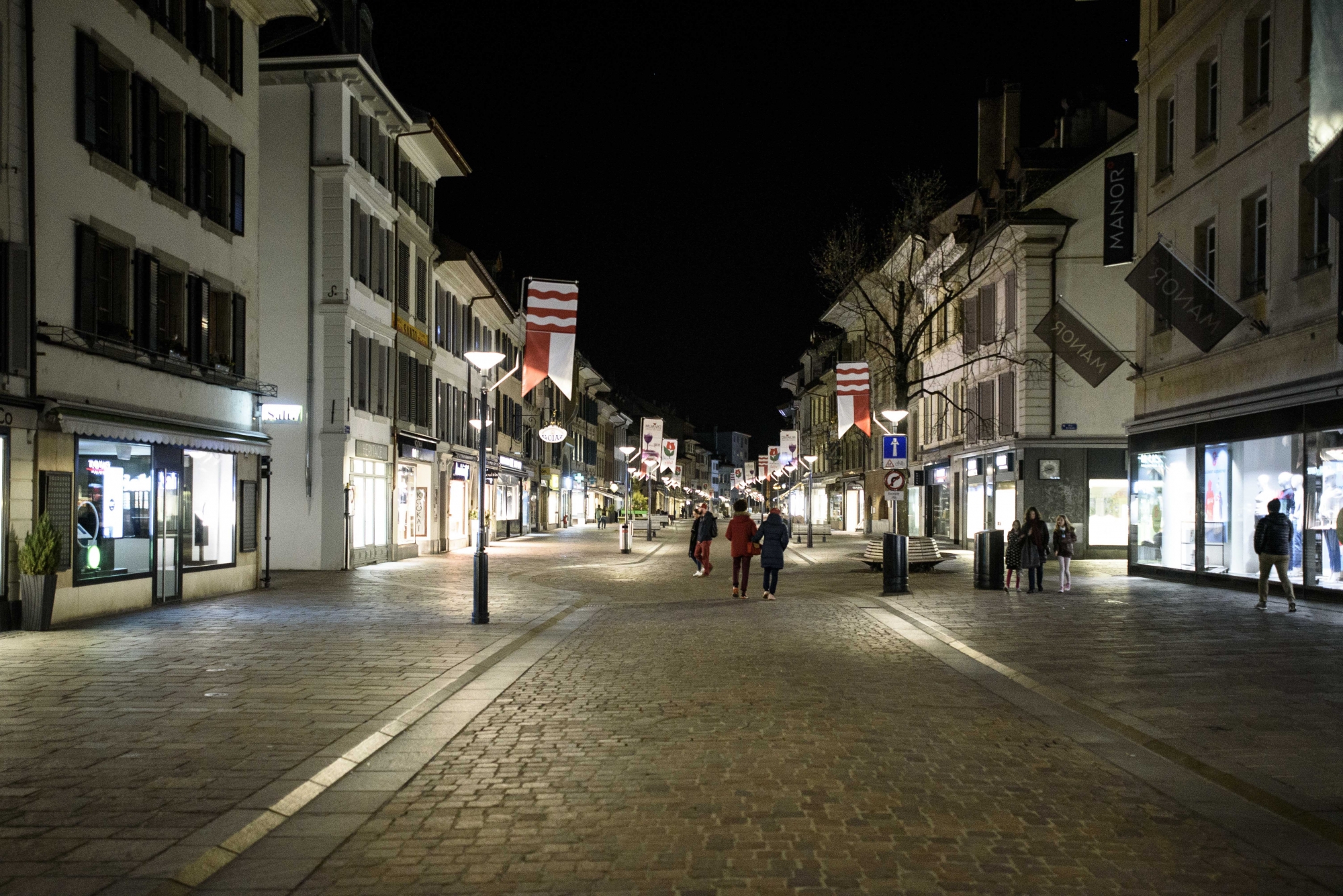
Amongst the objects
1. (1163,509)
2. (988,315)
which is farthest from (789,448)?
(1163,509)

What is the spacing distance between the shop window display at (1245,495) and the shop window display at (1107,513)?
11.7 m

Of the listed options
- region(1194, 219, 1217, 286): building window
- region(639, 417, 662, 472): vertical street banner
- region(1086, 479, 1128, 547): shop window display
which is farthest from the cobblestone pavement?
region(639, 417, 662, 472): vertical street banner

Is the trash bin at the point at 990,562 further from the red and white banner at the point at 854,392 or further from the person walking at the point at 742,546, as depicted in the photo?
the red and white banner at the point at 854,392

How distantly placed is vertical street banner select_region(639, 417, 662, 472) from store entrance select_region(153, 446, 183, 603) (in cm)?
3010

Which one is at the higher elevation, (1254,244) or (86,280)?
(1254,244)

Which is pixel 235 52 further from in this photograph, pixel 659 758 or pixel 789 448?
pixel 789 448

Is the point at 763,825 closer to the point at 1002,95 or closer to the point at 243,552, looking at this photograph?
the point at 243,552

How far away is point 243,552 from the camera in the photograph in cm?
2158

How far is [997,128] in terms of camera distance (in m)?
45.1

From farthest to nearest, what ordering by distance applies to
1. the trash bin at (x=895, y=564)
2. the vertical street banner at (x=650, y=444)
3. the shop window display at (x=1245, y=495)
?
the vertical street banner at (x=650, y=444) < the trash bin at (x=895, y=564) < the shop window display at (x=1245, y=495)

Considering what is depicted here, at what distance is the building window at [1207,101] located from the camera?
23578mm

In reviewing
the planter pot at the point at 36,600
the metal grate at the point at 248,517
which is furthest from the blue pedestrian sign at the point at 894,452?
the planter pot at the point at 36,600

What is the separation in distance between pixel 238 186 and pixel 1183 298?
19234 mm

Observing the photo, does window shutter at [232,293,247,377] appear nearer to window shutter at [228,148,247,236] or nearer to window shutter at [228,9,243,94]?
window shutter at [228,148,247,236]
